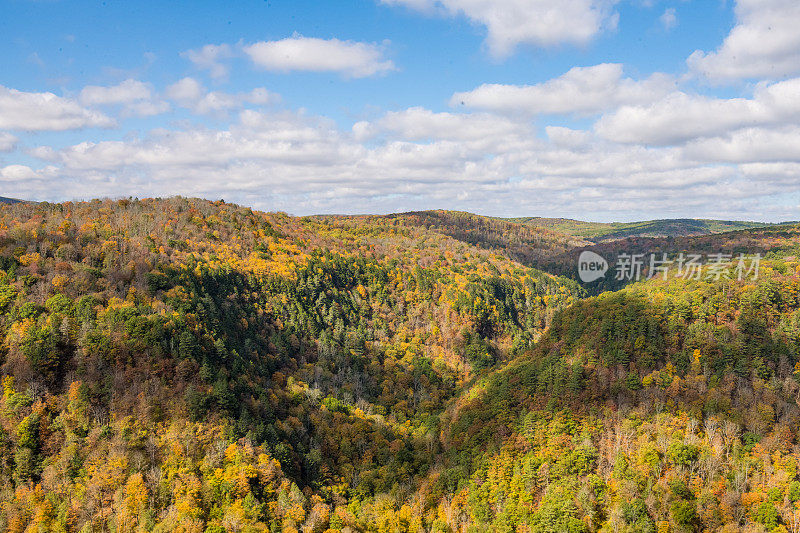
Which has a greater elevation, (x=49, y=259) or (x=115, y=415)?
(x=49, y=259)

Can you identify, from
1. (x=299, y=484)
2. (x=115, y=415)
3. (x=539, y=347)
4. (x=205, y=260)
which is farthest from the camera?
(x=205, y=260)

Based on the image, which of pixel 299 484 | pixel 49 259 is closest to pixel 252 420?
pixel 299 484

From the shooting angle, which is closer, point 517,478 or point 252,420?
point 517,478

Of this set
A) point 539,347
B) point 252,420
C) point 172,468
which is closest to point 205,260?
point 252,420

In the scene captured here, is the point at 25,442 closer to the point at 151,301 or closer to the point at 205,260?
the point at 151,301

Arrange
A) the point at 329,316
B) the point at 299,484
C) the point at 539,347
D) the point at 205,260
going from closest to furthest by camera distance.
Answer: the point at 299,484 → the point at 539,347 → the point at 205,260 → the point at 329,316

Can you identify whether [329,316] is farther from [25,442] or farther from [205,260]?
[25,442]

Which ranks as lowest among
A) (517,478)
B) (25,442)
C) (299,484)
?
(299,484)
